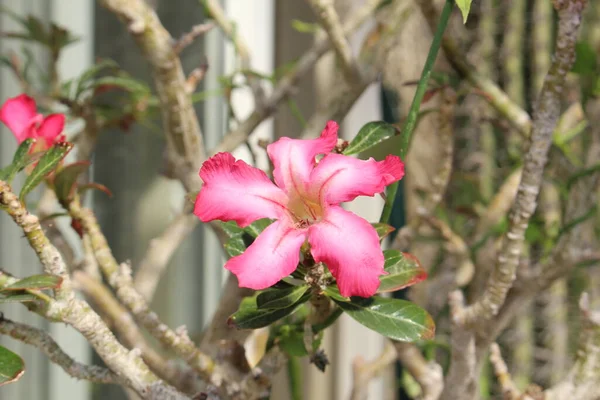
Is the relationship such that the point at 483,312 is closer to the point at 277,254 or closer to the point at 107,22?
the point at 277,254

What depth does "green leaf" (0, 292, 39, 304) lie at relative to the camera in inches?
12.8

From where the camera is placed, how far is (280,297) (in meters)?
0.33

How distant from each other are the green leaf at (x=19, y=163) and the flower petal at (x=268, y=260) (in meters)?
0.16

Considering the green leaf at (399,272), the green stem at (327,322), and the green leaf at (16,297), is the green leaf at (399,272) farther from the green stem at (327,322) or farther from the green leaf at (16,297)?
the green leaf at (16,297)

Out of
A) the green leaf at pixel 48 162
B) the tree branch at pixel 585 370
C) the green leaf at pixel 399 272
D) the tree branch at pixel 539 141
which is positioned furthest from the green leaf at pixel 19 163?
the tree branch at pixel 585 370

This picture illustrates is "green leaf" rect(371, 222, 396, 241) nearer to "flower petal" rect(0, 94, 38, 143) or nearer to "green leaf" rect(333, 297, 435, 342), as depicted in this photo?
"green leaf" rect(333, 297, 435, 342)

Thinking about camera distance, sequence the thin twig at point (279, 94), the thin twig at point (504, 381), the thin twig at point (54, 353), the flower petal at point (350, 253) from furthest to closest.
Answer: the thin twig at point (279, 94)
the thin twig at point (504, 381)
the thin twig at point (54, 353)
the flower petal at point (350, 253)

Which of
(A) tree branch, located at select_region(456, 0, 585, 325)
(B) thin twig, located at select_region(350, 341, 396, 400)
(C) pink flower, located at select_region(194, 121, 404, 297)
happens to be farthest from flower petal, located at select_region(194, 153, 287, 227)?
(B) thin twig, located at select_region(350, 341, 396, 400)

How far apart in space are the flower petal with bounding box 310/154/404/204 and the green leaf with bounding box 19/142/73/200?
16 centimetres

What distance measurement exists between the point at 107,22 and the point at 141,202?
12.8 inches

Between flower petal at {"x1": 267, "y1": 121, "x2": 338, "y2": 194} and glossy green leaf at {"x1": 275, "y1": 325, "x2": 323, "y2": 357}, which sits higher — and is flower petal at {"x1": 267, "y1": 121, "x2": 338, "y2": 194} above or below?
above

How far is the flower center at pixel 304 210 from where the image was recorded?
31 cm

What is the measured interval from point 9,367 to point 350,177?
217 millimetres

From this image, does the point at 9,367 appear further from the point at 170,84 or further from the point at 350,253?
the point at 170,84
